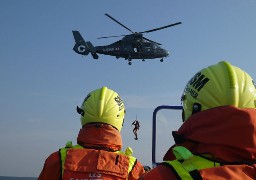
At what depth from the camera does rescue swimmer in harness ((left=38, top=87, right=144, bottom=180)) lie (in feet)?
14.3

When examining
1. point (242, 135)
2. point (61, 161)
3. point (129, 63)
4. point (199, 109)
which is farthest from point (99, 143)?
point (129, 63)

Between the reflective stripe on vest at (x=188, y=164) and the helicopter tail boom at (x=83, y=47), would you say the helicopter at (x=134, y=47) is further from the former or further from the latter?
the reflective stripe on vest at (x=188, y=164)

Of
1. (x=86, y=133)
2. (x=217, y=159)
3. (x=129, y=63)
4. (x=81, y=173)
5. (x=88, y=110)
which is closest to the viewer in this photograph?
(x=217, y=159)

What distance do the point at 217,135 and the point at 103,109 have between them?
9.06 ft

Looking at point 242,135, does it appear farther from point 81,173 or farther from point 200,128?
point 81,173

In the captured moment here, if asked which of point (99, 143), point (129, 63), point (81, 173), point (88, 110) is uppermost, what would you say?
point (129, 63)

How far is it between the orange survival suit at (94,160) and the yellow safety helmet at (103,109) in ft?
0.53

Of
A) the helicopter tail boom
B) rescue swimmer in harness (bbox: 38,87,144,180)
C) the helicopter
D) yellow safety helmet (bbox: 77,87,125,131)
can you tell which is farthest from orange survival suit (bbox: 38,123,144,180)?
the helicopter tail boom

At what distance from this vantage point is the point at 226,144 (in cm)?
231

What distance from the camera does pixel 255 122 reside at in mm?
2311

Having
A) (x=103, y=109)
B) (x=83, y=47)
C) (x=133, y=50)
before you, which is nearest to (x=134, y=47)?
(x=133, y=50)

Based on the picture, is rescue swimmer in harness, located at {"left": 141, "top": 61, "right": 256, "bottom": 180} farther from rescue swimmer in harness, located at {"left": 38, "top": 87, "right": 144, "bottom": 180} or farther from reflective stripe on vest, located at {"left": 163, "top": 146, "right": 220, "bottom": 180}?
rescue swimmer in harness, located at {"left": 38, "top": 87, "right": 144, "bottom": 180}

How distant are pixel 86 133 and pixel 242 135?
266 centimetres

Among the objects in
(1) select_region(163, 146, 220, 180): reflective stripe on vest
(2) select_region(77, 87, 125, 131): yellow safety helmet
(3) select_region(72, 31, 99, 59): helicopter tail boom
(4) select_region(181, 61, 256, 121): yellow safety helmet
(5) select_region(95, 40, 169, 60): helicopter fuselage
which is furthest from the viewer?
(3) select_region(72, 31, 99, 59): helicopter tail boom
